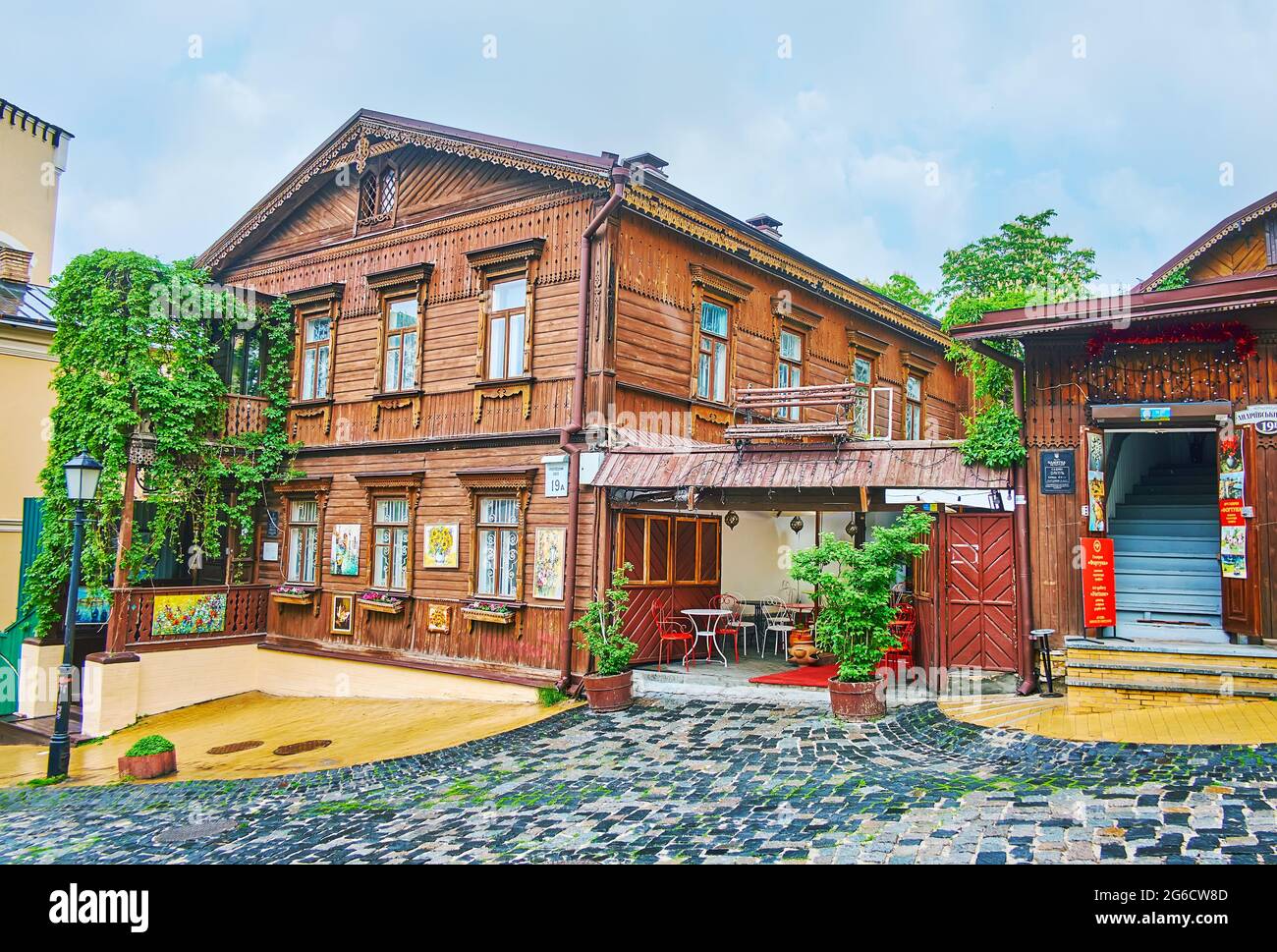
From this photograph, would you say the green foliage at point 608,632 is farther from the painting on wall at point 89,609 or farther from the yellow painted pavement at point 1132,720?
the painting on wall at point 89,609

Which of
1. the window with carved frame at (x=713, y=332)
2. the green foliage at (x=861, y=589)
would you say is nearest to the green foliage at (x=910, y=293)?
the window with carved frame at (x=713, y=332)

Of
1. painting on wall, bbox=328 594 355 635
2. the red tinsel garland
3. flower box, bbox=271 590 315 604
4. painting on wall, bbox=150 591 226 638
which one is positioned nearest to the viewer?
the red tinsel garland

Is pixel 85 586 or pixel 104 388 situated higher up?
pixel 104 388

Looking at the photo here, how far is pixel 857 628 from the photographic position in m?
10.6

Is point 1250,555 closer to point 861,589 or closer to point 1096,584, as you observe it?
point 1096,584

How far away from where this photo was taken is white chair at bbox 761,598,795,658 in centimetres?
1526

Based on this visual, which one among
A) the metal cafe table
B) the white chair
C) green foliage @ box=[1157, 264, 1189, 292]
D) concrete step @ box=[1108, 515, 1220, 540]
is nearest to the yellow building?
the metal cafe table

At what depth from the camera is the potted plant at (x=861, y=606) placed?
1050cm

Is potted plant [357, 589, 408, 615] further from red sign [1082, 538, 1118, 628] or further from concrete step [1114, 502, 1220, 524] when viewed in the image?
concrete step [1114, 502, 1220, 524]

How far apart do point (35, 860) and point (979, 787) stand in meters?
8.76

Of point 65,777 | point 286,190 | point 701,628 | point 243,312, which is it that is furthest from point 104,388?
point 701,628

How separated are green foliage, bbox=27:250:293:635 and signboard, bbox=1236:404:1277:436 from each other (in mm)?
16512

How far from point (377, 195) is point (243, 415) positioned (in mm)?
5126

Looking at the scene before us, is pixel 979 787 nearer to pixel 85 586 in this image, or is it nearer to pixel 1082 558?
pixel 1082 558
